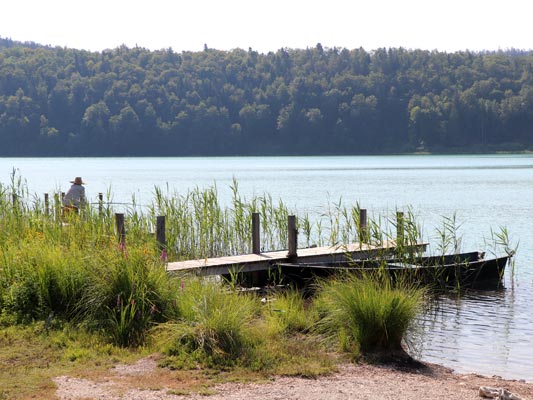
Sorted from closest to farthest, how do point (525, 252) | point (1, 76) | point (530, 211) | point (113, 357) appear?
point (113, 357) < point (525, 252) < point (530, 211) < point (1, 76)

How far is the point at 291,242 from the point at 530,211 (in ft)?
78.7

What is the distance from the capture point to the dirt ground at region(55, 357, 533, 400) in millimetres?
7488

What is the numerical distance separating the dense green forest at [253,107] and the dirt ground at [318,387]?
357 ft

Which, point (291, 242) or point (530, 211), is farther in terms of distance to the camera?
point (530, 211)

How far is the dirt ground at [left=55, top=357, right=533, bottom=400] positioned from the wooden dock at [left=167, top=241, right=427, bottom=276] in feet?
15.4

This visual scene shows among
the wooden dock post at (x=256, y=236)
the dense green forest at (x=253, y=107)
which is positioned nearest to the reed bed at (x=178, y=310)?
the wooden dock post at (x=256, y=236)

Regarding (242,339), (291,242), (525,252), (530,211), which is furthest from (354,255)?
(530,211)

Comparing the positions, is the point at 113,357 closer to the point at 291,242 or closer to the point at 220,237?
the point at 291,242

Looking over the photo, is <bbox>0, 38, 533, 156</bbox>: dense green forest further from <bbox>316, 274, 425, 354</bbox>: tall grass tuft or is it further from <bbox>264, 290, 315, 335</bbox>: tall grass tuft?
<bbox>316, 274, 425, 354</bbox>: tall grass tuft

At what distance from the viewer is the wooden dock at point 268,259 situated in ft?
46.2

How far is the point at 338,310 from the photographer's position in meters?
9.88

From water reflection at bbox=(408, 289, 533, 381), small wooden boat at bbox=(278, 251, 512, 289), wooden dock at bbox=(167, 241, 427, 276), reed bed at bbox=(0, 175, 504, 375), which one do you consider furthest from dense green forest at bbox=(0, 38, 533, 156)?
reed bed at bbox=(0, 175, 504, 375)

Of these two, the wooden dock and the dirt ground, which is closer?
the dirt ground

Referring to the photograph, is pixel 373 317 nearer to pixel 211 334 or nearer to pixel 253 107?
pixel 211 334
